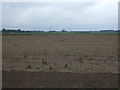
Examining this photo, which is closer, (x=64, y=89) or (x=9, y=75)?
(x=64, y=89)

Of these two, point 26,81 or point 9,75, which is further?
point 9,75

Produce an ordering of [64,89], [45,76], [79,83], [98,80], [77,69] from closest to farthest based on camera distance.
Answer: [64,89] → [79,83] → [98,80] → [45,76] → [77,69]

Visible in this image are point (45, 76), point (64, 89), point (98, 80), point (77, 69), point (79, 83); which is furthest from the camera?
point (77, 69)

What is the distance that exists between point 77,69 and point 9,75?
11.8ft

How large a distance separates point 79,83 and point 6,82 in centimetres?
269

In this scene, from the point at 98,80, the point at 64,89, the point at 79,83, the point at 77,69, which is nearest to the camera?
the point at 64,89

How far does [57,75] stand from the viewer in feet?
38.0

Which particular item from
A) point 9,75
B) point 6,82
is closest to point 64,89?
point 6,82

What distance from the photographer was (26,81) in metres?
10.3

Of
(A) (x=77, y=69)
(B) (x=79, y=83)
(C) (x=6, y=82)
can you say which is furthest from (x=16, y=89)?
(A) (x=77, y=69)

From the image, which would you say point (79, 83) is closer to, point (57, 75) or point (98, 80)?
point (98, 80)

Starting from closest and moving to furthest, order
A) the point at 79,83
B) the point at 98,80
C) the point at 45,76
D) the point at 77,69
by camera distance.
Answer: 1. the point at 79,83
2. the point at 98,80
3. the point at 45,76
4. the point at 77,69

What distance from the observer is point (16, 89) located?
896cm

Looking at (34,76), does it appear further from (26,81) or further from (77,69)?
(77,69)
